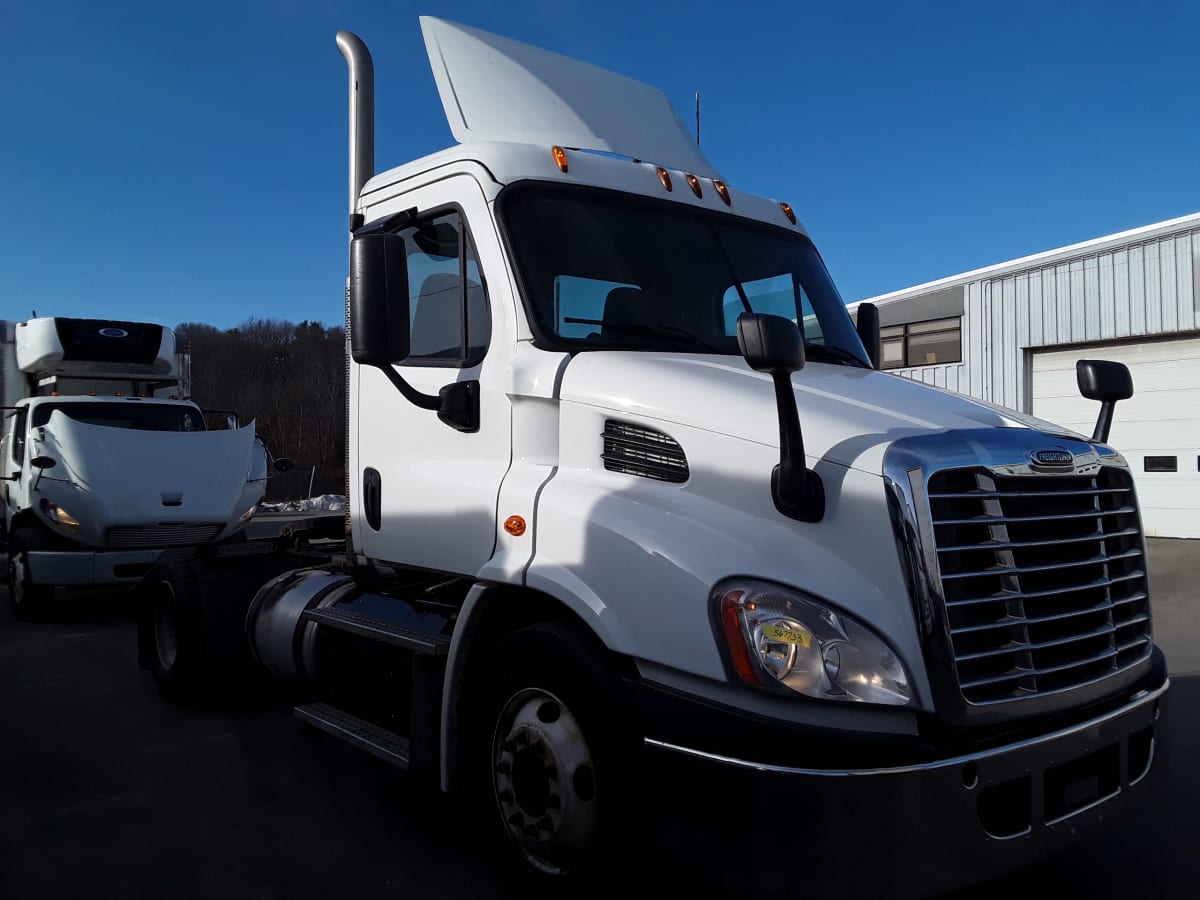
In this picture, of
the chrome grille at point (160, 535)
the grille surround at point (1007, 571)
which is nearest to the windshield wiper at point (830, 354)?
the grille surround at point (1007, 571)

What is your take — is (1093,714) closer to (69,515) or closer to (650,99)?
(650,99)

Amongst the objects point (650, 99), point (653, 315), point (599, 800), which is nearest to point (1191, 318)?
point (650, 99)

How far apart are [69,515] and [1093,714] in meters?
9.45

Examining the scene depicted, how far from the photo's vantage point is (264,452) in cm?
1107

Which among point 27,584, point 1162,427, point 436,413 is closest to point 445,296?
point 436,413

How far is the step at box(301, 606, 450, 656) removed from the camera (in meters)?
3.61

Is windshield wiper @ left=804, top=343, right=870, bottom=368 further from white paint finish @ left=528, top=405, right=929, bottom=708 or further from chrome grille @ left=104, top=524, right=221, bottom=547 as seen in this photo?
chrome grille @ left=104, top=524, right=221, bottom=547

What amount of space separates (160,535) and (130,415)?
196 cm

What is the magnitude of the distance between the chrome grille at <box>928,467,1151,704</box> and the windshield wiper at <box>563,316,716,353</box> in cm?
133

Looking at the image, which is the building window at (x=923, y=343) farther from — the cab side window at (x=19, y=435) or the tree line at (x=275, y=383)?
the tree line at (x=275, y=383)

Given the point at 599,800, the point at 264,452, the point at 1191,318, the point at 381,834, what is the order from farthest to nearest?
the point at 1191,318 → the point at 264,452 → the point at 381,834 → the point at 599,800

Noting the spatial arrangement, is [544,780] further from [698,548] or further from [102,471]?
[102,471]

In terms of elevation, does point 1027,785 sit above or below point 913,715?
below

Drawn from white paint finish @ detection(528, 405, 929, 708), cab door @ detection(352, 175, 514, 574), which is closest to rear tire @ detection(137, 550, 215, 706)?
cab door @ detection(352, 175, 514, 574)
